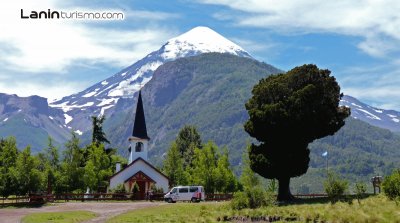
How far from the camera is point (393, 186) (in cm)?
4047

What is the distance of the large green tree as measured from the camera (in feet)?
174

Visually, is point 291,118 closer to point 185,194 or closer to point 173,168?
point 185,194

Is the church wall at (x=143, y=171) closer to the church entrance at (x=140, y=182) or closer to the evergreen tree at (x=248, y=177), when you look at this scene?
the church entrance at (x=140, y=182)

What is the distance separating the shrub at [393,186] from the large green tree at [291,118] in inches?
498

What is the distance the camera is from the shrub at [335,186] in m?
43.1

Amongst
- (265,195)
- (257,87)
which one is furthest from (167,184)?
(265,195)

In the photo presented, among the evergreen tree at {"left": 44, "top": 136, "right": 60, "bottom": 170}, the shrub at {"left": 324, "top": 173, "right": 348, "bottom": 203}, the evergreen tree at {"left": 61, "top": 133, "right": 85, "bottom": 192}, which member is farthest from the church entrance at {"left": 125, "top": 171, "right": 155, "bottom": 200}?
the shrub at {"left": 324, "top": 173, "right": 348, "bottom": 203}

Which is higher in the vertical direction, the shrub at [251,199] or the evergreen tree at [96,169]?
the evergreen tree at [96,169]

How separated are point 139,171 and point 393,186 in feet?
165

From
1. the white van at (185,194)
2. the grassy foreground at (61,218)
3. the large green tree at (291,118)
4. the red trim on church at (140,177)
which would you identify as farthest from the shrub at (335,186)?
the red trim on church at (140,177)

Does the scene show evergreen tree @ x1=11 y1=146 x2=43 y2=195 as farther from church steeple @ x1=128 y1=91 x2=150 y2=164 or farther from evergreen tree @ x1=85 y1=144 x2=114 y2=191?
church steeple @ x1=128 y1=91 x2=150 y2=164

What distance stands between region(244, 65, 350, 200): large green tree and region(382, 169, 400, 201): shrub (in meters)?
12.6

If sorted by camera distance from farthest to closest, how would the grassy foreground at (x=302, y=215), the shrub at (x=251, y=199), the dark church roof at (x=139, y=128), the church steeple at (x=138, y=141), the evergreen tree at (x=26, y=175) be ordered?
1. the dark church roof at (x=139, y=128)
2. the church steeple at (x=138, y=141)
3. the evergreen tree at (x=26, y=175)
4. the shrub at (x=251, y=199)
5. the grassy foreground at (x=302, y=215)

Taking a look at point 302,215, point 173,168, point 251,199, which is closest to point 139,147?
point 173,168
